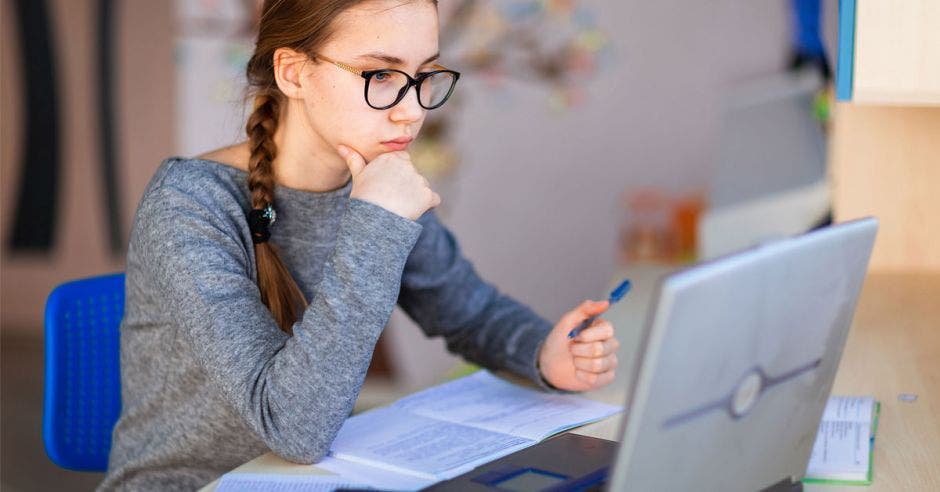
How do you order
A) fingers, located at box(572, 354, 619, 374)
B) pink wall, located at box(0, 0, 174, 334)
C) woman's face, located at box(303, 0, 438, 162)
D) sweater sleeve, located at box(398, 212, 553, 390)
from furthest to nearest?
pink wall, located at box(0, 0, 174, 334), sweater sleeve, located at box(398, 212, 553, 390), fingers, located at box(572, 354, 619, 374), woman's face, located at box(303, 0, 438, 162)

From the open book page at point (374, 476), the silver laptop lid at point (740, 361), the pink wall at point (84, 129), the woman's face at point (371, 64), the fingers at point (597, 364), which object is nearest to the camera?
the silver laptop lid at point (740, 361)

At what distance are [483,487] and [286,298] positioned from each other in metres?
0.44

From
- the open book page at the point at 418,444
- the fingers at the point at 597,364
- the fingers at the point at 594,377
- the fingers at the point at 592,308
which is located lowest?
the open book page at the point at 418,444

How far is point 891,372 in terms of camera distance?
5.22 feet

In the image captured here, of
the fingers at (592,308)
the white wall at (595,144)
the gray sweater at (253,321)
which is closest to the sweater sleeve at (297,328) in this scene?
the gray sweater at (253,321)

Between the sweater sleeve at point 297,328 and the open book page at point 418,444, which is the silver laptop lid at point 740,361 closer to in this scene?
the open book page at point 418,444

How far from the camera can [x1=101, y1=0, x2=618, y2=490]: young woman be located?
3.90 ft

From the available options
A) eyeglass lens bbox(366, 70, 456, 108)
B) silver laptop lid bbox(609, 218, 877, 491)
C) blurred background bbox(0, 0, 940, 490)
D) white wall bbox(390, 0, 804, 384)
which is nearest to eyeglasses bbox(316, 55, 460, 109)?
eyeglass lens bbox(366, 70, 456, 108)

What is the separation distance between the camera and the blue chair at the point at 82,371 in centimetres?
161

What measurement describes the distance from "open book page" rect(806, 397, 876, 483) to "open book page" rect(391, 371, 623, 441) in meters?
0.25

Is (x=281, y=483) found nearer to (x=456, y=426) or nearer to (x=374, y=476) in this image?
(x=374, y=476)

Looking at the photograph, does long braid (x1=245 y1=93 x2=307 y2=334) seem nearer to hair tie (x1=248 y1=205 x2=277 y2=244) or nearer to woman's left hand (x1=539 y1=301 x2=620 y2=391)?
hair tie (x1=248 y1=205 x2=277 y2=244)

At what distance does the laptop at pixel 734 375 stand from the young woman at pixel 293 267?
21 cm

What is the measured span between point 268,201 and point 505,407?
380mm
